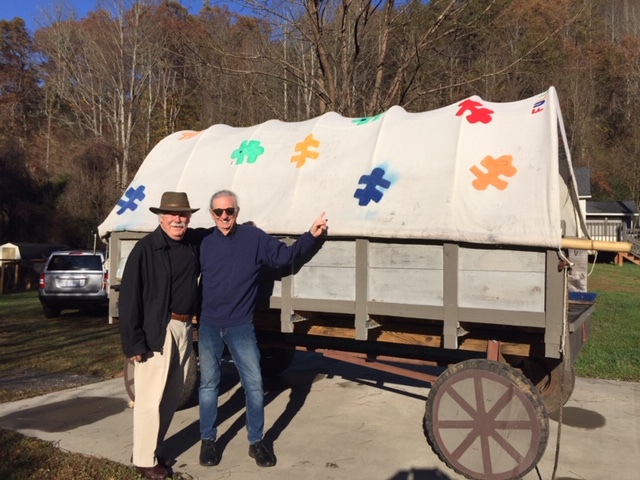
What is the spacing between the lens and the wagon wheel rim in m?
4.29

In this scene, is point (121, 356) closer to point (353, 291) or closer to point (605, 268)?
point (353, 291)

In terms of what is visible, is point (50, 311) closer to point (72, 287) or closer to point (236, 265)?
point (72, 287)

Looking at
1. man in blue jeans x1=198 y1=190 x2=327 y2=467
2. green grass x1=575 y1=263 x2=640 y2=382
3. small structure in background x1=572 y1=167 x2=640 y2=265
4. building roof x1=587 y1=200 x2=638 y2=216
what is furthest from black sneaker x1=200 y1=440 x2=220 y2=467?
building roof x1=587 y1=200 x2=638 y2=216

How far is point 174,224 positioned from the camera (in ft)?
15.3

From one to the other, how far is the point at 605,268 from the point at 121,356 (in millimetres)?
25849

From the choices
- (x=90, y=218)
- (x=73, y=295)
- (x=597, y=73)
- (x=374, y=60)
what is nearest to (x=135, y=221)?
(x=374, y=60)

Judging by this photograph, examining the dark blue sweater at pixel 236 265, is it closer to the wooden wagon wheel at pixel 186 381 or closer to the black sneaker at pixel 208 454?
the black sneaker at pixel 208 454

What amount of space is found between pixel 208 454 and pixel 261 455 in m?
0.41

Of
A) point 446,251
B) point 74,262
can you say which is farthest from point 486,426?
point 74,262

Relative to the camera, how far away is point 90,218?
30688 millimetres

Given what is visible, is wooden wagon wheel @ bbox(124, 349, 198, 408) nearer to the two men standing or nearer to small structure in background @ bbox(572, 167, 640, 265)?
the two men standing

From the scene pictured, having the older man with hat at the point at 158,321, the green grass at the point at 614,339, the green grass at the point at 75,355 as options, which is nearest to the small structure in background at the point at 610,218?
the green grass at the point at 614,339

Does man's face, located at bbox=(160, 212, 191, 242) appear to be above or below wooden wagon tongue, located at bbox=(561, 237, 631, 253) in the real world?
above

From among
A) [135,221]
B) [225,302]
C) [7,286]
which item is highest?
[135,221]
